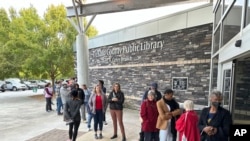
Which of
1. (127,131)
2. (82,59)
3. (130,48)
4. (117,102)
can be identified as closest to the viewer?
(117,102)

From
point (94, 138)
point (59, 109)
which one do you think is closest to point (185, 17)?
point (94, 138)

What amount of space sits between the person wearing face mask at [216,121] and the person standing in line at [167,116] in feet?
2.67

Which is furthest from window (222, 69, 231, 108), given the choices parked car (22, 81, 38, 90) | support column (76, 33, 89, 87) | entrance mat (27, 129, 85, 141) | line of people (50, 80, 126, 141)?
parked car (22, 81, 38, 90)

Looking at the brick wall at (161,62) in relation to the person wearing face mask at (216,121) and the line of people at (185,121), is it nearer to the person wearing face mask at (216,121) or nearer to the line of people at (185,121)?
the line of people at (185,121)

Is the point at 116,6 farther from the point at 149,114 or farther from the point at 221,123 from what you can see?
the point at 221,123

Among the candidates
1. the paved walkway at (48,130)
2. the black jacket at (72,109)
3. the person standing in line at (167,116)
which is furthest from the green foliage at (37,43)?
the person standing in line at (167,116)

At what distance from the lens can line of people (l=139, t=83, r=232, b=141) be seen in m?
3.38

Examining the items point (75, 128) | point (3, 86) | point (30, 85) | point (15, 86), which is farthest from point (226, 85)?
point (30, 85)

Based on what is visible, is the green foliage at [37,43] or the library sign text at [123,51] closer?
the library sign text at [123,51]

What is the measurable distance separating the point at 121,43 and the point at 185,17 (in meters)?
4.36

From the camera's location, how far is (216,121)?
3.39 meters

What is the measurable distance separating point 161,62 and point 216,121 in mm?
5659

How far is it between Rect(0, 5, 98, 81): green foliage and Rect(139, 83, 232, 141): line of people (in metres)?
13.9

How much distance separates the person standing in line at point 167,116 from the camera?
4277 mm
